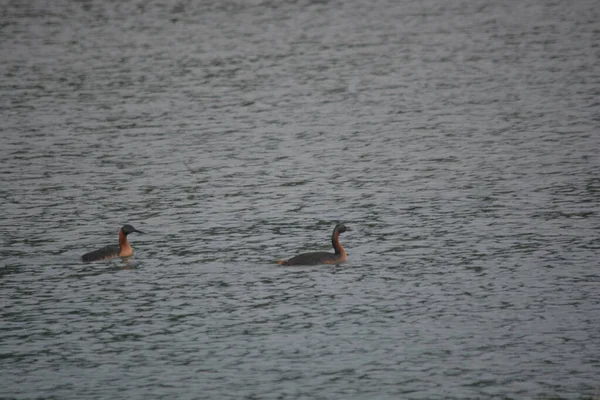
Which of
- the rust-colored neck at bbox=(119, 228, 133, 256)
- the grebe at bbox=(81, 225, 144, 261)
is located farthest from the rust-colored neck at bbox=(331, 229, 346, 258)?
the rust-colored neck at bbox=(119, 228, 133, 256)

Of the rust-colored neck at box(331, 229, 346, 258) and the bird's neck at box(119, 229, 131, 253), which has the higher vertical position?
the bird's neck at box(119, 229, 131, 253)

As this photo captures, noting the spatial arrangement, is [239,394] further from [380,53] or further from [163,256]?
[380,53]

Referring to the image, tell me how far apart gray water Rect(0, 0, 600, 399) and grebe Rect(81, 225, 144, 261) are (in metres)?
0.25

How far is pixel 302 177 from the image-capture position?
40812mm

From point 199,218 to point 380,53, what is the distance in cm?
3485

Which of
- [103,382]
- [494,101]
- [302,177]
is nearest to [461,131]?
[494,101]

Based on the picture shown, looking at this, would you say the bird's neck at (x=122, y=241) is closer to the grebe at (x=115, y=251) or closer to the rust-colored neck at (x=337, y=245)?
the grebe at (x=115, y=251)

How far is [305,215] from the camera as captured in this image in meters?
35.2

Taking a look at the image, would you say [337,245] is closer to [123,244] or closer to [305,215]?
[123,244]

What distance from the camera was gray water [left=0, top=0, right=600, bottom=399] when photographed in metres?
22.7

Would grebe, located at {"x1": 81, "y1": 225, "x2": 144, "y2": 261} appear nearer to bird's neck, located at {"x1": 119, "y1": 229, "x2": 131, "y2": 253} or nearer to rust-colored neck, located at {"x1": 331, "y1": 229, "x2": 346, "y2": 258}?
bird's neck, located at {"x1": 119, "y1": 229, "x2": 131, "y2": 253}

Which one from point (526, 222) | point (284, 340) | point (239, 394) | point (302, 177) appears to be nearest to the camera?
point (239, 394)

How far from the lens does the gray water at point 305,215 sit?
22.7 m

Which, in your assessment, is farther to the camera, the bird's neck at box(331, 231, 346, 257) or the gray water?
the bird's neck at box(331, 231, 346, 257)
